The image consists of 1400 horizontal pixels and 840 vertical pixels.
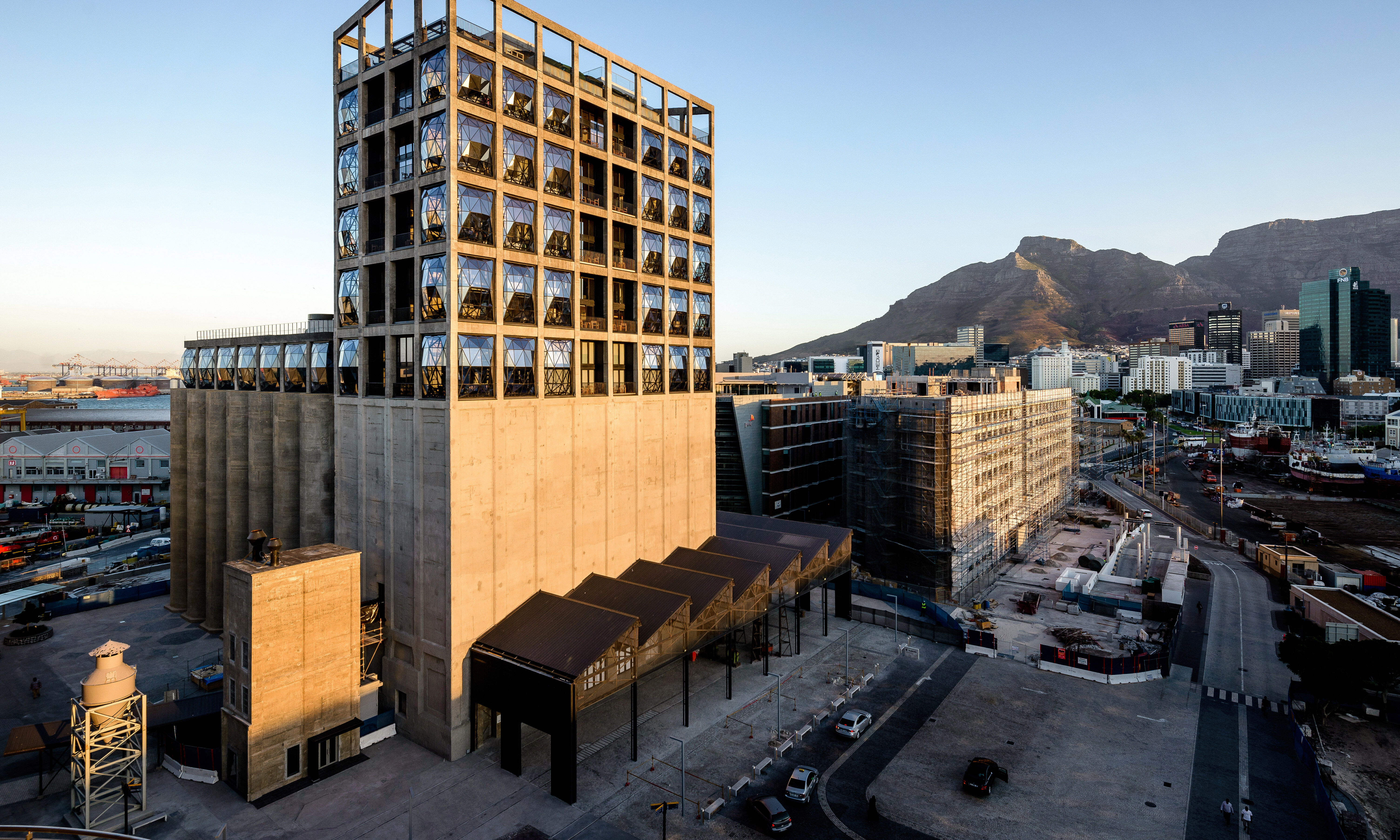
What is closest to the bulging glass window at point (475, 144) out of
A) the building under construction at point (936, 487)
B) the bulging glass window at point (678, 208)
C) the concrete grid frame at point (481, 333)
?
the concrete grid frame at point (481, 333)

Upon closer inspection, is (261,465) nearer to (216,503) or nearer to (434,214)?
(216,503)

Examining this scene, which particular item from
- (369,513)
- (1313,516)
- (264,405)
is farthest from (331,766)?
(1313,516)

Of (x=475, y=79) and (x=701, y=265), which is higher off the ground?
(x=475, y=79)

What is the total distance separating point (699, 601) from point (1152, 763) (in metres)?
25.0

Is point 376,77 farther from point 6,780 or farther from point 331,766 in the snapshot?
point 6,780

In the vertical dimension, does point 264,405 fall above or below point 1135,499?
above

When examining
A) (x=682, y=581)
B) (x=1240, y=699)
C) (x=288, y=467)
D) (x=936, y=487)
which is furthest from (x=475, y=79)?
(x=1240, y=699)

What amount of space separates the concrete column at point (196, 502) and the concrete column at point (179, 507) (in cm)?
29

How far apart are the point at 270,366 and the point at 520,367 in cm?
2577

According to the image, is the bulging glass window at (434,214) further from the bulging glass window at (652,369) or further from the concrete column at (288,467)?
the concrete column at (288,467)

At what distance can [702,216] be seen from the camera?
52.8 meters

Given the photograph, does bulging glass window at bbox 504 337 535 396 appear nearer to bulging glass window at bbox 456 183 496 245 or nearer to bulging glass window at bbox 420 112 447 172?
bulging glass window at bbox 456 183 496 245

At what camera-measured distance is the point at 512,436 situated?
37.3 m

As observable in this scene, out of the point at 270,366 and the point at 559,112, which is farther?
the point at 270,366
